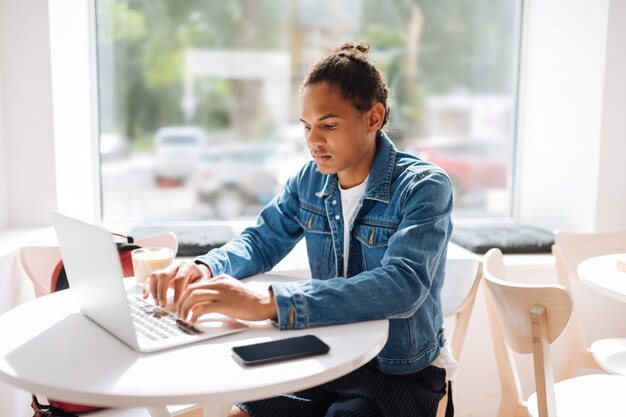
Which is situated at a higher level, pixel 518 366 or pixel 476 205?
pixel 476 205

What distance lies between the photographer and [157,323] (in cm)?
129

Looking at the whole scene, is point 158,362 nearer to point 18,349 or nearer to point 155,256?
point 18,349

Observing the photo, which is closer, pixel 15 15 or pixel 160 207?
pixel 15 15

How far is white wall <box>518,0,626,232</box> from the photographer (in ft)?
8.74

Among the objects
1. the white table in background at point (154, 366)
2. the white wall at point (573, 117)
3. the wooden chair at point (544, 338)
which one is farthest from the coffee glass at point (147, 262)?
the white wall at point (573, 117)

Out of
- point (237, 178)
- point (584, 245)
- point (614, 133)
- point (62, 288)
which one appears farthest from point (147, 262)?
point (614, 133)

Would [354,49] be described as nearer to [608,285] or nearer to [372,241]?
[372,241]

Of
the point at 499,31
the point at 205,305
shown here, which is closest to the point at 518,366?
the point at 499,31

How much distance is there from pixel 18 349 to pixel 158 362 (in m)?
0.27

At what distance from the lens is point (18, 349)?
3.82 feet

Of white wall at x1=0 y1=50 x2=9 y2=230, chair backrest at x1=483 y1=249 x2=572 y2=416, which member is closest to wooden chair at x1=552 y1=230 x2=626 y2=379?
chair backrest at x1=483 y1=249 x2=572 y2=416

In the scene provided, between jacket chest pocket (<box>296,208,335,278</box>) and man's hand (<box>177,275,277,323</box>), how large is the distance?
0.41 m

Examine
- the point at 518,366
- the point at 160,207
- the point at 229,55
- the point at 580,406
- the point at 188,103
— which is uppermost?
the point at 229,55

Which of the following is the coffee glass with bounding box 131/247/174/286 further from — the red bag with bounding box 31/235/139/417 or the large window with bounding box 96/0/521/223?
the large window with bounding box 96/0/521/223
